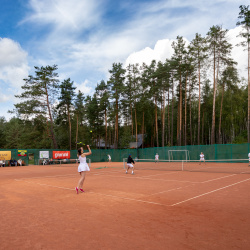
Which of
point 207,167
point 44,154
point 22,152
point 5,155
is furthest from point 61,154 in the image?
point 207,167

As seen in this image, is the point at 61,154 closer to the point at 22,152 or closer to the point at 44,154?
the point at 44,154

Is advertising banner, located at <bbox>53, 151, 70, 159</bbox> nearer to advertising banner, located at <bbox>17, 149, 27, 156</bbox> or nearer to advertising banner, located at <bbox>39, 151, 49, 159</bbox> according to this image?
advertising banner, located at <bbox>39, 151, 49, 159</bbox>

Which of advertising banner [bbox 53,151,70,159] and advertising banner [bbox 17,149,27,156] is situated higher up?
advertising banner [bbox 17,149,27,156]

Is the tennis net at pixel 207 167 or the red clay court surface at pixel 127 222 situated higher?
the red clay court surface at pixel 127 222

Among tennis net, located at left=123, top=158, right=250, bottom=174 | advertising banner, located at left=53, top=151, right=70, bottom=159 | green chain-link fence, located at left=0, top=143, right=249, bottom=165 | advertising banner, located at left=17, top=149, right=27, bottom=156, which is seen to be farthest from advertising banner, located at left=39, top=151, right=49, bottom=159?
tennis net, located at left=123, top=158, right=250, bottom=174

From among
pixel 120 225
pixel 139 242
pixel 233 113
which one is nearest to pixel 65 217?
pixel 120 225

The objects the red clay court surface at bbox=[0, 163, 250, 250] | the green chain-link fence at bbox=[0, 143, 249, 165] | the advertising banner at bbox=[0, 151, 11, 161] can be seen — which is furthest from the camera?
the advertising banner at bbox=[0, 151, 11, 161]

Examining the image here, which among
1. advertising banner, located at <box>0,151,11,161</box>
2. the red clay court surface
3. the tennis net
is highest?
the red clay court surface

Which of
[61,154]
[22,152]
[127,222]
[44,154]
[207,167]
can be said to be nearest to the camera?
[127,222]

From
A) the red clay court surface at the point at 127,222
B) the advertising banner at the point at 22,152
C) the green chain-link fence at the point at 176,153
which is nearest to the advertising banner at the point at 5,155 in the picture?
the green chain-link fence at the point at 176,153

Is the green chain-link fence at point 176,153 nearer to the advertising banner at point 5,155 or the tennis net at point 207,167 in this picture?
the advertising banner at point 5,155

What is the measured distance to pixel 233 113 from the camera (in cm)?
4281

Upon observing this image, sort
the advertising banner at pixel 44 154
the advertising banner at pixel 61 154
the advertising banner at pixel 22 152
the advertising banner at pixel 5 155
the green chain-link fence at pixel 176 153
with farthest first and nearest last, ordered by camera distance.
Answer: the advertising banner at pixel 61 154 → the advertising banner at pixel 44 154 → the advertising banner at pixel 22 152 → the advertising banner at pixel 5 155 → the green chain-link fence at pixel 176 153

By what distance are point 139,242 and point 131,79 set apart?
45314mm
